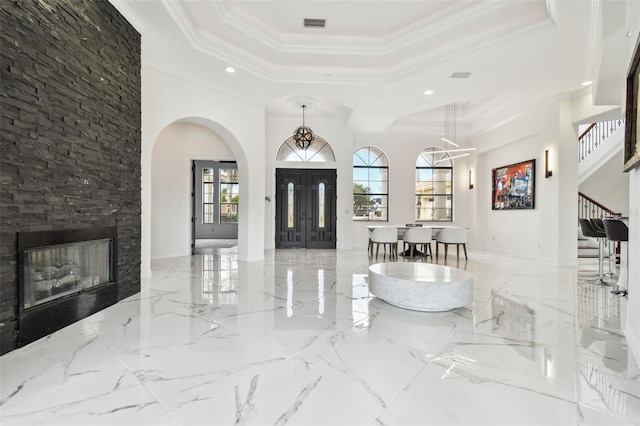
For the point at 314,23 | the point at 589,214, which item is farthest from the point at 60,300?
the point at 589,214

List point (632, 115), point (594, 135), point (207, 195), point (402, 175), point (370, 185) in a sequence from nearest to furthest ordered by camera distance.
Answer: point (632, 115)
point (594, 135)
point (402, 175)
point (370, 185)
point (207, 195)

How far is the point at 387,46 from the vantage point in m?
4.88

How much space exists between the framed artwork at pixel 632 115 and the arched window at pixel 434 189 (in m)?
6.67

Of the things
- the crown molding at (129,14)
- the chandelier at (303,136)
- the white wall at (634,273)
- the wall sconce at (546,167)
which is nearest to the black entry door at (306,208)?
the chandelier at (303,136)

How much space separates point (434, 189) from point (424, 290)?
707 cm

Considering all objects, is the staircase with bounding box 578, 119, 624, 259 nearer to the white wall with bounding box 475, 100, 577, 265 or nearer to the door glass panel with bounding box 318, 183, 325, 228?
the white wall with bounding box 475, 100, 577, 265

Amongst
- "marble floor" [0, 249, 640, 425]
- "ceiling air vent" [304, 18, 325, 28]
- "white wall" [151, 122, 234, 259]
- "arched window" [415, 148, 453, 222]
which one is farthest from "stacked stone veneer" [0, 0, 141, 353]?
"arched window" [415, 148, 453, 222]

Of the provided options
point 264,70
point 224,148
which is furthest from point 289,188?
point 264,70

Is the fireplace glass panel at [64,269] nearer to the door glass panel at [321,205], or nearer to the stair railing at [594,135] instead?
the door glass panel at [321,205]

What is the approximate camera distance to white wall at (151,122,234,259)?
22.9 feet

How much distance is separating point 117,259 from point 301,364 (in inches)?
105

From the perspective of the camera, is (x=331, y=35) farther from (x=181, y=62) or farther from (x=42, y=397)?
(x=42, y=397)

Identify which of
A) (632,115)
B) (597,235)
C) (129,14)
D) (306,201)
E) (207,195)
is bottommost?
(597,235)

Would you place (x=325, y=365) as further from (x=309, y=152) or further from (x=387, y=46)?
(x=309, y=152)
